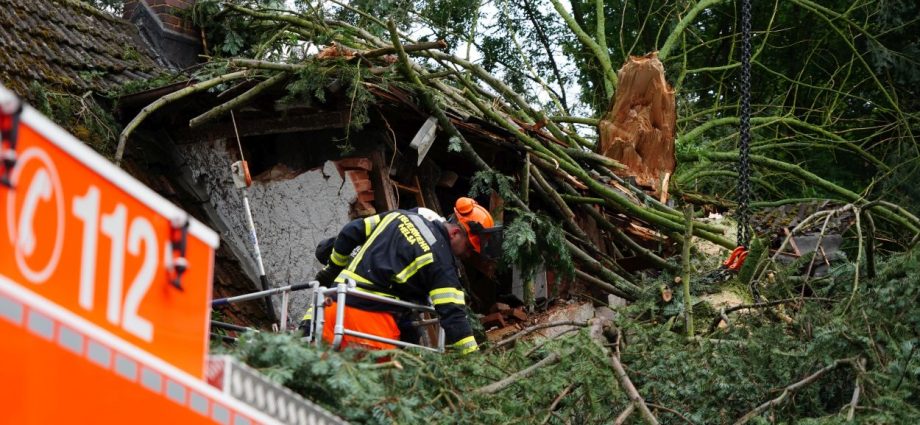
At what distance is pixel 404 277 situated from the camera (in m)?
6.66

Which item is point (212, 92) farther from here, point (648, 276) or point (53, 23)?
point (648, 276)

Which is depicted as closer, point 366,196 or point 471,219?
point 471,219

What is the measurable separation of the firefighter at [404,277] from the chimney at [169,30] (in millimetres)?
4630

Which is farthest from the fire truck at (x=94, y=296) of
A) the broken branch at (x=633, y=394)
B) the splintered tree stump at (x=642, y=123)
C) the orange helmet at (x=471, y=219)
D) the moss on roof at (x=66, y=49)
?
the splintered tree stump at (x=642, y=123)

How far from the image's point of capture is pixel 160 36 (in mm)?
10781

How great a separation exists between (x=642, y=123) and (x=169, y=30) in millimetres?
4506

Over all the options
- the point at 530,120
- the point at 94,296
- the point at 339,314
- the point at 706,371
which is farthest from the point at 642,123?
the point at 94,296

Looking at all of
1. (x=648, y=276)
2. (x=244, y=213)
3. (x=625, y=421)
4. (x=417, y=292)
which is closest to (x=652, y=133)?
(x=648, y=276)

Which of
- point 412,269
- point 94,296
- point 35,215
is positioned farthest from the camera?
point 412,269

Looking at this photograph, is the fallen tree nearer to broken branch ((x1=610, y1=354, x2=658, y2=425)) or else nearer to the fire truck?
broken branch ((x1=610, y1=354, x2=658, y2=425))

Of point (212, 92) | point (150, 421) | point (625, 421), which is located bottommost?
point (625, 421)

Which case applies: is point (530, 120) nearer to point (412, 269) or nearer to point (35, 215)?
point (412, 269)

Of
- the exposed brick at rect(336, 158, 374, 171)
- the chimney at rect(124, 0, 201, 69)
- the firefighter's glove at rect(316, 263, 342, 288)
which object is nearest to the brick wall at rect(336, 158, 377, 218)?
the exposed brick at rect(336, 158, 374, 171)

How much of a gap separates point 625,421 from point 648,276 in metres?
4.13
